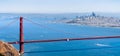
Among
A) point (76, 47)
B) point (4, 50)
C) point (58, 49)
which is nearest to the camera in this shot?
point (4, 50)

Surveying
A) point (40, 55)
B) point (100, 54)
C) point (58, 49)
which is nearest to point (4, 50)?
point (40, 55)

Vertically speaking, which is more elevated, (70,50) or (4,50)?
(4,50)

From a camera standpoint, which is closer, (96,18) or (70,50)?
(70,50)

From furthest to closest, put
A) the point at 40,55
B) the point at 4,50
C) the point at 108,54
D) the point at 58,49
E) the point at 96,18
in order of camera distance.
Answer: the point at 96,18
the point at 58,49
the point at 108,54
the point at 40,55
the point at 4,50

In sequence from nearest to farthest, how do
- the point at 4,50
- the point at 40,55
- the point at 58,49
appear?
the point at 4,50
the point at 40,55
the point at 58,49

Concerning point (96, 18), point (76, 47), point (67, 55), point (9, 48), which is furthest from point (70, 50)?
point (96, 18)

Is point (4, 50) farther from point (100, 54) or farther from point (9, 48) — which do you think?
point (100, 54)

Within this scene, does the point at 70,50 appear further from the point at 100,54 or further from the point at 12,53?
the point at 12,53

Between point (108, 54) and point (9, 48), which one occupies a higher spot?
A: point (9, 48)

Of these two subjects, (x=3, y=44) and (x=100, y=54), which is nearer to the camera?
(x=3, y=44)
